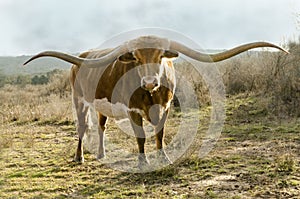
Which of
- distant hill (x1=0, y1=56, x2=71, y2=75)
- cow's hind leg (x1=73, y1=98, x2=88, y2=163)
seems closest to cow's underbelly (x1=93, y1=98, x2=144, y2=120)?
cow's hind leg (x1=73, y1=98, x2=88, y2=163)

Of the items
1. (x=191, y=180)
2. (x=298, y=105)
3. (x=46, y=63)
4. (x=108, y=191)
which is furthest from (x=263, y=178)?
(x=46, y=63)

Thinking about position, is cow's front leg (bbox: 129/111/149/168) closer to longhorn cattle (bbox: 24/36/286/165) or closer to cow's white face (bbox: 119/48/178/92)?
longhorn cattle (bbox: 24/36/286/165)

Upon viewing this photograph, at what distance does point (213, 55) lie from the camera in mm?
5254

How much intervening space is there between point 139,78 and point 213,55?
1.06 meters

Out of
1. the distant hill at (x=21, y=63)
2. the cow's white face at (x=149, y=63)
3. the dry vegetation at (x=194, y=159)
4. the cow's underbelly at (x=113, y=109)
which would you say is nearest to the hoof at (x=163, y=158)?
the dry vegetation at (x=194, y=159)

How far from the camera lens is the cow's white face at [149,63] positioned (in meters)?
4.89

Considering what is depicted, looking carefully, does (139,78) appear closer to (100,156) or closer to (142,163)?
(142,163)

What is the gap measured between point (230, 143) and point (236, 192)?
2625mm

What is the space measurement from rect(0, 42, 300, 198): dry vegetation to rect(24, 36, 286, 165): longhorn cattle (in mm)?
607

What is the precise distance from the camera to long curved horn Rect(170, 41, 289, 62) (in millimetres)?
4867

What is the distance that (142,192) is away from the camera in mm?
4793

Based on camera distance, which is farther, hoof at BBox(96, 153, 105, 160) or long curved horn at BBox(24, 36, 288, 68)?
hoof at BBox(96, 153, 105, 160)

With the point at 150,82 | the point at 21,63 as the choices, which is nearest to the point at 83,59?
the point at 150,82

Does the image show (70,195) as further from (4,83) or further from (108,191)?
(4,83)
